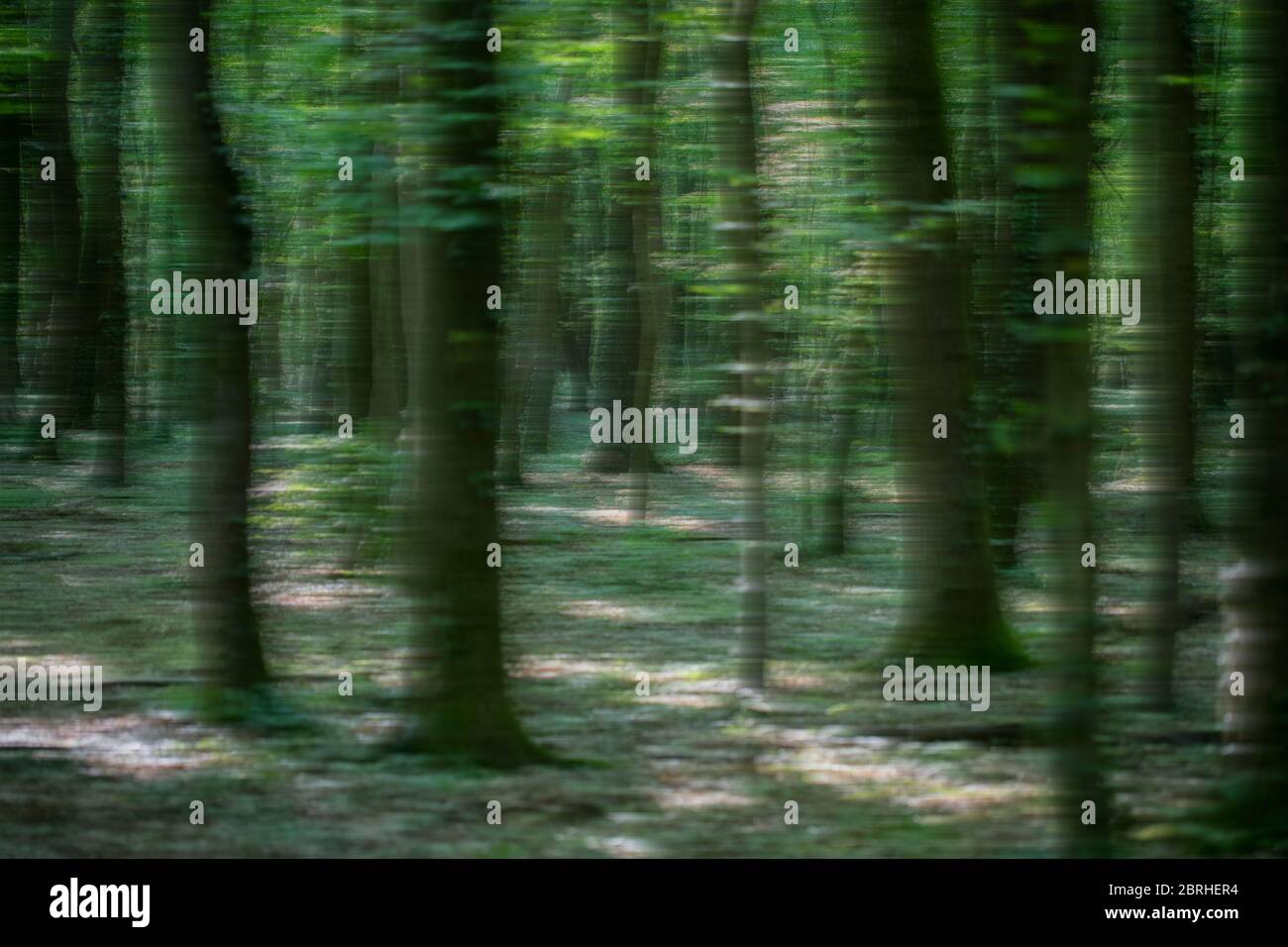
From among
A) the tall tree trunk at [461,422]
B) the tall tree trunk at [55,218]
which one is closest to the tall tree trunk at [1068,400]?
the tall tree trunk at [461,422]

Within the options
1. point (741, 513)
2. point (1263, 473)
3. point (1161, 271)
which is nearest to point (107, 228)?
point (741, 513)

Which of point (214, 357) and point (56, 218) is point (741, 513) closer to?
point (214, 357)

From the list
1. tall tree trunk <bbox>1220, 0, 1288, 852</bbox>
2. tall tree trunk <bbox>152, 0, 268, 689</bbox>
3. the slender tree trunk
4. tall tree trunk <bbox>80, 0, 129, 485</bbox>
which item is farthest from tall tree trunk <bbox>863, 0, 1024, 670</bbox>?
the slender tree trunk

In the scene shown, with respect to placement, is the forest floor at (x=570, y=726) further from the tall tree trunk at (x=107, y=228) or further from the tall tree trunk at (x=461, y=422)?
the tall tree trunk at (x=107, y=228)

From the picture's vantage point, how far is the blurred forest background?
7953mm

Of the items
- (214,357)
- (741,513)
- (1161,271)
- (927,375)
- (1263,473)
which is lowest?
(741,513)

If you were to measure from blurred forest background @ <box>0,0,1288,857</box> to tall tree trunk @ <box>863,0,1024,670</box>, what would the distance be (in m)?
0.04

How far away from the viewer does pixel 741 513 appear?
1498 centimetres

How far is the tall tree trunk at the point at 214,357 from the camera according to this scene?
10.9m

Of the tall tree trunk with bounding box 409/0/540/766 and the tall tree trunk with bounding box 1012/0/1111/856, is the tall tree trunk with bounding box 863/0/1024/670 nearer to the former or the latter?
the tall tree trunk with bounding box 409/0/540/766

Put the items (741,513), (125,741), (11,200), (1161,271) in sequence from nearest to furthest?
1. (125,741)
2. (1161,271)
3. (741,513)
4. (11,200)

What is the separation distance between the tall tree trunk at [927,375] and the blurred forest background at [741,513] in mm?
37

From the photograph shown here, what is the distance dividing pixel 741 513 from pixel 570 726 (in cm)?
448
